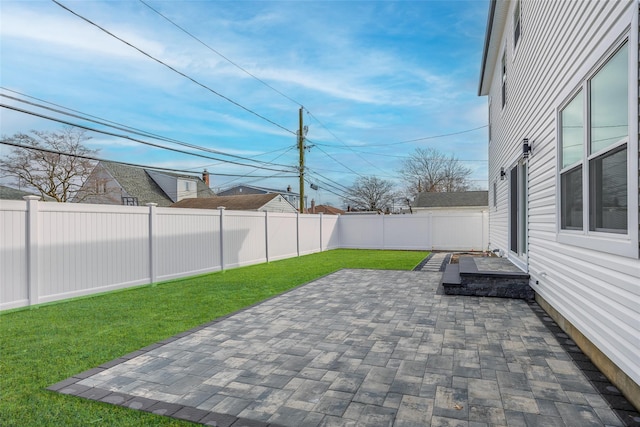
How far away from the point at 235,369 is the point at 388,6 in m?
10.2

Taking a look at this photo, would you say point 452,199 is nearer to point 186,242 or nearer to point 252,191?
point 252,191

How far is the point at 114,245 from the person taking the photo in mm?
6750

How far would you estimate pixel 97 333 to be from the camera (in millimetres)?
4266

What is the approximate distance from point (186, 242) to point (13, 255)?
3.40 m

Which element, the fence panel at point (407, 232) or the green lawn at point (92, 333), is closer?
the green lawn at point (92, 333)

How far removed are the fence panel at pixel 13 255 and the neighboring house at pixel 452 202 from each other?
24.1 metres

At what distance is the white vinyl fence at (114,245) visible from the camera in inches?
213

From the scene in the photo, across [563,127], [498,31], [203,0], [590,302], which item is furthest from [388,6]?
[590,302]

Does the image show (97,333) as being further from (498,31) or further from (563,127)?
(498,31)

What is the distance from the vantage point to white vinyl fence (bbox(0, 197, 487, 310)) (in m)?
5.40

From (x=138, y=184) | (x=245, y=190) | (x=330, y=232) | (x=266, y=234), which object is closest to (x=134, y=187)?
(x=138, y=184)

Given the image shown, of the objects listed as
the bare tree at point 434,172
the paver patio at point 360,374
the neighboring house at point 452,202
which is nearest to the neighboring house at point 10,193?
the paver patio at point 360,374

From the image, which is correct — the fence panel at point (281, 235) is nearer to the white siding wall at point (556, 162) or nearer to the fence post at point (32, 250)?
the fence post at point (32, 250)

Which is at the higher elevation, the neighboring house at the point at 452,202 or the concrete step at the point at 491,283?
the neighboring house at the point at 452,202
